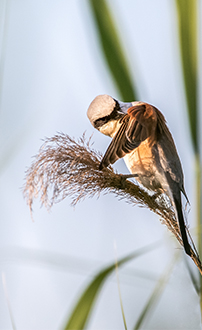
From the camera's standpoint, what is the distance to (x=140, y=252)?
0.39 metres

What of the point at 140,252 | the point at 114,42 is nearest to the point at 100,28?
the point at 114,42

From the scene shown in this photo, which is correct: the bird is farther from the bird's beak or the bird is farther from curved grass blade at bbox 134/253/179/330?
curved grass blade at bbox 134/253/179/330

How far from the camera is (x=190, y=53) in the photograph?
0.39m

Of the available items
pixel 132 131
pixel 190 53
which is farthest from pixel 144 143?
pixel 190 53

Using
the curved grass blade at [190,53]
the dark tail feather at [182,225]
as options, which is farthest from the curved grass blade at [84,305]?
the curved grass blade at [190,53]

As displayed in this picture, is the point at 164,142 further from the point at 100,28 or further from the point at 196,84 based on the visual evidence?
the point at 100,28

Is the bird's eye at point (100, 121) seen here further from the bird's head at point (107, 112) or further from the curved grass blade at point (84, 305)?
the curved grass blade at point (84, 305)

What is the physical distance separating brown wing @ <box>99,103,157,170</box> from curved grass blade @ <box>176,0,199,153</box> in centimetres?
5

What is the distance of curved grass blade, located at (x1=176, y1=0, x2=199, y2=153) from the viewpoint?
1.20 ft

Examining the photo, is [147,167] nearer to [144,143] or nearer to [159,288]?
[144,143]

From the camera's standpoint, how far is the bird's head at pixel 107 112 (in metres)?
0.34

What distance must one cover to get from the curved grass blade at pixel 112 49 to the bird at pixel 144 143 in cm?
8

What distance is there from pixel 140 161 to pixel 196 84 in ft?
0.41

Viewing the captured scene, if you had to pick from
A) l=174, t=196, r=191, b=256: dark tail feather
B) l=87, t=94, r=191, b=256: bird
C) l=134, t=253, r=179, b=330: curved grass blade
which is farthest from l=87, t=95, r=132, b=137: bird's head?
l=134, t=253, r=179, b=330: curved grass blade
